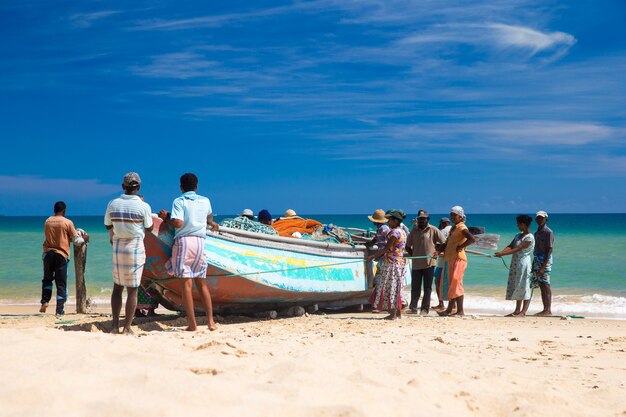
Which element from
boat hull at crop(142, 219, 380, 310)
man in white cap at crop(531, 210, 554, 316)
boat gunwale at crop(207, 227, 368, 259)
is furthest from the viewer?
man in white cap at crop(531, 210, 554, 316)

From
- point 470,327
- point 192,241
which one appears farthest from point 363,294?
point 192,241

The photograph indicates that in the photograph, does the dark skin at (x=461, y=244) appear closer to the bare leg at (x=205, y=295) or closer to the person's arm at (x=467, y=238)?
the person's arm at (x=467, y=238)

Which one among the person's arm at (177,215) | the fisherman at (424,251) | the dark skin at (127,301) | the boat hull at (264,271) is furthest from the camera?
the fisherman at (424,251)

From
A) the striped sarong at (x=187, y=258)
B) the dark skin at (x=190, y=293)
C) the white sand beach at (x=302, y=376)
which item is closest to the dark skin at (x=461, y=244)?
the white sand beach at (x=302, y=376)

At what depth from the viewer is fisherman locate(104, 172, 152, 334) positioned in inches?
243

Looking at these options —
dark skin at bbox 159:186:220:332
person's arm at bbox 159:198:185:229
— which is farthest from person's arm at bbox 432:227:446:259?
person's arm at bbox 159:198:185:229

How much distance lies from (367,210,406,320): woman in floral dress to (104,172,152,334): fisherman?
133 inches

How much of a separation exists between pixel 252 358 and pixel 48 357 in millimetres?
1423

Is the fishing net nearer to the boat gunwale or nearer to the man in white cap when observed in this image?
the boat gunwale

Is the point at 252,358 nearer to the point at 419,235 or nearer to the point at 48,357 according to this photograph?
the point at 48,357

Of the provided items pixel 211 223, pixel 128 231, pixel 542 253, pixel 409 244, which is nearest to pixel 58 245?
pixel 211 223

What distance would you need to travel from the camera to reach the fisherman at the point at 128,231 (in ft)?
20.2

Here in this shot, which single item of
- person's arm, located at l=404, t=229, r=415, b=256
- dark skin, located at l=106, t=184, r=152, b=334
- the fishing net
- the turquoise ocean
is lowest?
the turquoise ocean

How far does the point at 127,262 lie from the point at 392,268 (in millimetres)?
3651
